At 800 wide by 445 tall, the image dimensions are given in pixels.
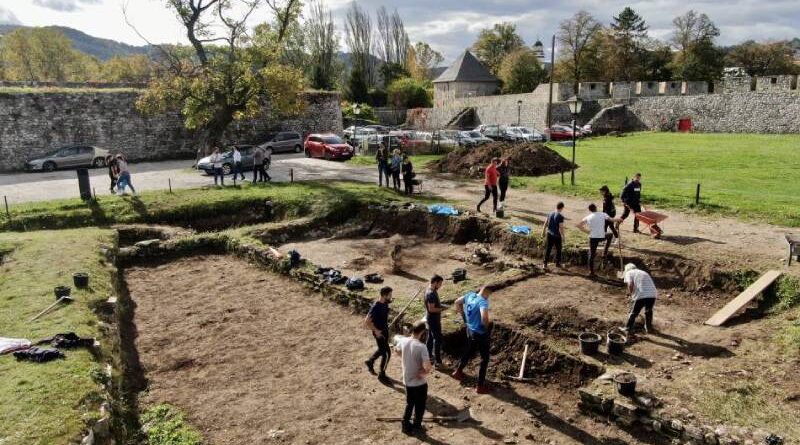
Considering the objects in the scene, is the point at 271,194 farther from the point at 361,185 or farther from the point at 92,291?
the point at 92,291

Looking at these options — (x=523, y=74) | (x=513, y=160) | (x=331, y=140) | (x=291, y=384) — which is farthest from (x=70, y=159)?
(x=523, y=74)

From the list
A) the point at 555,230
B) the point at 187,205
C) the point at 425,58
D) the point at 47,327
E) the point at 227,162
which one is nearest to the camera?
the point at 47,327

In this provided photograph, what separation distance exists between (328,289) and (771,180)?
1759 cm

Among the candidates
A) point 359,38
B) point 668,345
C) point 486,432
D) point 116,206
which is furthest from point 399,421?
point 359,38

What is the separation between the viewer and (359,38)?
78.7m

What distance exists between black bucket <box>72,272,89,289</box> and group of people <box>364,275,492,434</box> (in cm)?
630

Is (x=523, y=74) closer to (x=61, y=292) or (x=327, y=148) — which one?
(x=327, y=148)

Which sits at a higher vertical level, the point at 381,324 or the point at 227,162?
the point at 227,162

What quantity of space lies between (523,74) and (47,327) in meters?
56.1

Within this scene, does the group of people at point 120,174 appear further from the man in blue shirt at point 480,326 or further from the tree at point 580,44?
the tree at point 580,44

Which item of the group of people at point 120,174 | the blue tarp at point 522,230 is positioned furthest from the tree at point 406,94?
the blue tarp at point 522,230

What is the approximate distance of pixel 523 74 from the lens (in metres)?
59.4

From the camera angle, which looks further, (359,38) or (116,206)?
(359,38)

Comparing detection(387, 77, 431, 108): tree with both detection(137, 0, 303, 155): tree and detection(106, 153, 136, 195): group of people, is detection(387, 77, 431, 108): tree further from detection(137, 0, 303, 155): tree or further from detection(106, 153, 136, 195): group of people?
detection(106, 153, 136, 195): group of people
